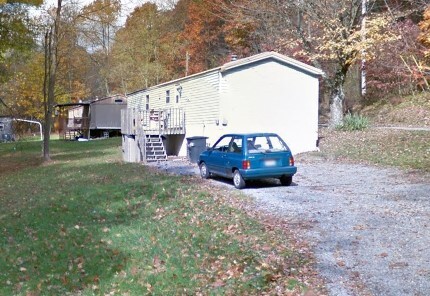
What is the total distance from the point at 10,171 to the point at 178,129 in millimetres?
8054

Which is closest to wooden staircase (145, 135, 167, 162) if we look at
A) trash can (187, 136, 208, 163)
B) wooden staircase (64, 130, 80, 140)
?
trash can (187, 136, 208, 163)

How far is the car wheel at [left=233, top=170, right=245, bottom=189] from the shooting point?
12325mm

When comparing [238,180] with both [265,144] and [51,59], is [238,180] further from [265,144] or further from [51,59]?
[51,59]

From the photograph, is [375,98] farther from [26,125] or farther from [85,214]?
[26,125]

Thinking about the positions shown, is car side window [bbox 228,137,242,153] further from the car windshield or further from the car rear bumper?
the car rear bumper

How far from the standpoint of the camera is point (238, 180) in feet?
40.9

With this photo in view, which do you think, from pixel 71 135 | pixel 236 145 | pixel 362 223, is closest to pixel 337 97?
pixel 236 145

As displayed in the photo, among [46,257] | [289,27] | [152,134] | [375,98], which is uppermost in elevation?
[289,27]

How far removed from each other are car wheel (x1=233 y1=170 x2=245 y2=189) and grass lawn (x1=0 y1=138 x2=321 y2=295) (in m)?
0.47

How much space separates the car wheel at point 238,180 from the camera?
1232cm

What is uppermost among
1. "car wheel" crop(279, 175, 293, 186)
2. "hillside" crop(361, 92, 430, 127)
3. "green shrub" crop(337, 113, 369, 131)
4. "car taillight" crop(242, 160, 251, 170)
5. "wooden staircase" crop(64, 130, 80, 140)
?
"hillside" crop(361, 92, 430, 127)

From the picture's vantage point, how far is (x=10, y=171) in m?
22.5

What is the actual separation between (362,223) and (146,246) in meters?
3.51

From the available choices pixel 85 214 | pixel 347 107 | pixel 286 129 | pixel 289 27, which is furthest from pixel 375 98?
pixel 85 214
